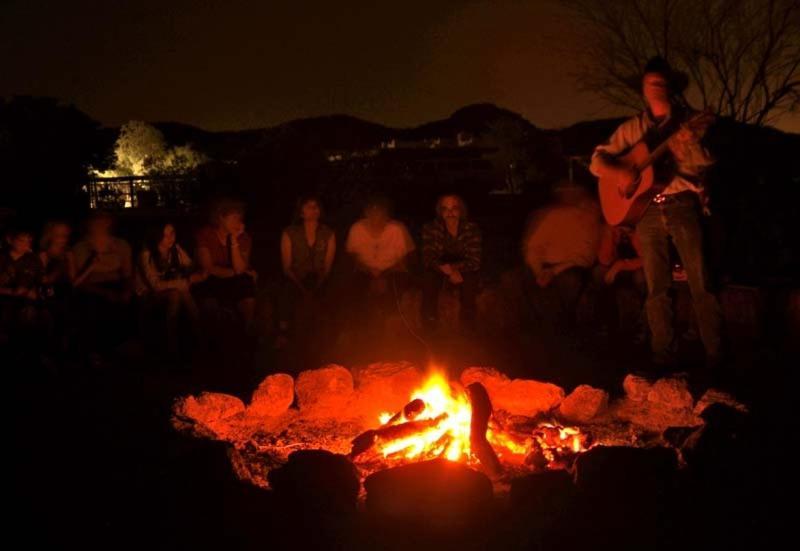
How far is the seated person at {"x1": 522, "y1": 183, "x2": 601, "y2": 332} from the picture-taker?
22.7 feet

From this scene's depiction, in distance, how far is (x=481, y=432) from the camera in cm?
397

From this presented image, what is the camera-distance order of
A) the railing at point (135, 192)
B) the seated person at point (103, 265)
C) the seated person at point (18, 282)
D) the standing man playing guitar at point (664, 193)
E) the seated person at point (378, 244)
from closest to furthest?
the standing man playing guitar at point (664, 193)
the seated person at point (18, 282)
the seated person at point (103, 265)
the seated person at point (378, 244)
the railing at point (135, 192)

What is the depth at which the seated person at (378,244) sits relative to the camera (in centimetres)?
716

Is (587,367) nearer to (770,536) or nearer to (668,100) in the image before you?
(668,100)

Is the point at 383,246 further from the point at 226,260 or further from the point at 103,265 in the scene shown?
the point at 103,265

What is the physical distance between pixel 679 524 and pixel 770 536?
14.3 inches

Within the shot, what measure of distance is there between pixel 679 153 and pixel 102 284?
5.24m

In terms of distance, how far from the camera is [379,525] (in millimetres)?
3262

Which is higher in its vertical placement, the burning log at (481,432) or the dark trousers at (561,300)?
the dark trousers at (561,300)

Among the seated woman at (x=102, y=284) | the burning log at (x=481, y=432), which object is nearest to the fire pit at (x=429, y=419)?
the burning log at (x=481, y=432)

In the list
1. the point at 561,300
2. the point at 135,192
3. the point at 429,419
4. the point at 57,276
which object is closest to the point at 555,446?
the point at 429,419

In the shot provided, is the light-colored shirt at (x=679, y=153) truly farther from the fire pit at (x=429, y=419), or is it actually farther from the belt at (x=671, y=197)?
the fire pit at (x=429, y=419)

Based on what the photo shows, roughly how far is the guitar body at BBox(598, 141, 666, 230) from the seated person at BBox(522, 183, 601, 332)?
1239 millimetres

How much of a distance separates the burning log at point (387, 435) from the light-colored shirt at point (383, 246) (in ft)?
10.6
